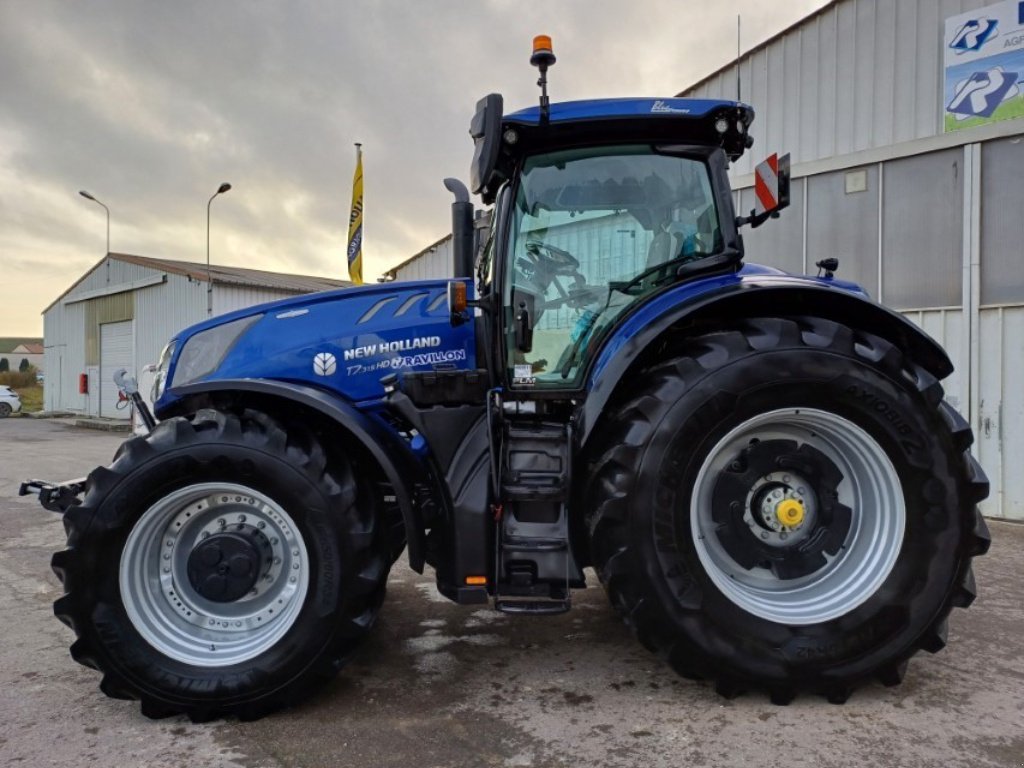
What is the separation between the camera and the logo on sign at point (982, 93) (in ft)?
22.4

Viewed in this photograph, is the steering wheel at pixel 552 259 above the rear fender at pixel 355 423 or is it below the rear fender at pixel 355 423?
above

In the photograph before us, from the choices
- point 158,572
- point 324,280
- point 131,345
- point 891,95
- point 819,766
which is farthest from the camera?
point 324,280

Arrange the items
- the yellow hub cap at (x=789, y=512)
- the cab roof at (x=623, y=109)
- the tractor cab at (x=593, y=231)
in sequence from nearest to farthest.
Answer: the yellow hub cap at (x=789, y=512) → the cab roof at (x=623, y=109) → the tractor cab at (x=593, y=231)

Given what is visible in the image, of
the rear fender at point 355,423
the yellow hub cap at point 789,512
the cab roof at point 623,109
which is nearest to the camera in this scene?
the rear fender at point 355,423

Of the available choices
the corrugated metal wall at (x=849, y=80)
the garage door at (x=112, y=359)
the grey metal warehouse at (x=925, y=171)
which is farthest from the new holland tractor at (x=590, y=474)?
the garage door at (x=112, y=359)

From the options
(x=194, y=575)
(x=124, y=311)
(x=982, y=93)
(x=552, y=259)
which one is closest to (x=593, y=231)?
(x=552, y=259)

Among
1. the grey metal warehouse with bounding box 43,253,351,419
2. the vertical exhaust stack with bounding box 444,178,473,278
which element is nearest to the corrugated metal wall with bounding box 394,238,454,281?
the grey metal warehouse with bounding box 43,253,351,419

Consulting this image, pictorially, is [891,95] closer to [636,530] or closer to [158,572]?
[636,530]

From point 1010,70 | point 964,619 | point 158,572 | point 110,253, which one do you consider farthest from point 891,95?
point 110,253

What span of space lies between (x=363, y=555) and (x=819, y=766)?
1.79 m

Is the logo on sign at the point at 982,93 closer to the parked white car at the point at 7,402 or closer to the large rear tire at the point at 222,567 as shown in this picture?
the large rear tire at the point at 222,567

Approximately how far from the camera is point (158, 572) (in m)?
2.95

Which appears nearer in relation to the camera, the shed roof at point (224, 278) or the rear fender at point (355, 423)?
the rear fender at point (355, 423)

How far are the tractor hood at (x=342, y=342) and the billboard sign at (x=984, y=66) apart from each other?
21.0ft
